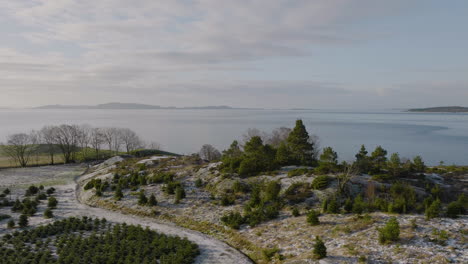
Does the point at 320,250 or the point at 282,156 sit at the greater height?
the point at 282,156

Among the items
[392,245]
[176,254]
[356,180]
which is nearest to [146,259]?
[176,254]

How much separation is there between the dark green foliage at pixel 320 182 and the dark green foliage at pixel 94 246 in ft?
48.9

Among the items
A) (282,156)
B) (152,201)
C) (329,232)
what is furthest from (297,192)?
(152,201)

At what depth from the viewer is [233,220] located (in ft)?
88.0

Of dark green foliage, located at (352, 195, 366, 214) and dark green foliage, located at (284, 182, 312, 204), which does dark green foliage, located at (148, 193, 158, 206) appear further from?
dark green foliage, located at (352, 195, 366, 214)

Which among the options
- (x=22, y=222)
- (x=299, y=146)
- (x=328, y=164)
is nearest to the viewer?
(x=22, y=222)

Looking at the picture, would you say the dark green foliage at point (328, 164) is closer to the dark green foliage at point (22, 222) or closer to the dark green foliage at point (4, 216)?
the dark green foliage at point (22, 222)

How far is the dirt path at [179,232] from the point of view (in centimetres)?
2144

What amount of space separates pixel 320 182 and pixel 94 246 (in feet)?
73.9

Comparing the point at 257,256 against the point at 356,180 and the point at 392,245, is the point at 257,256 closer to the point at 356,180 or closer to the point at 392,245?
the point at 392,245

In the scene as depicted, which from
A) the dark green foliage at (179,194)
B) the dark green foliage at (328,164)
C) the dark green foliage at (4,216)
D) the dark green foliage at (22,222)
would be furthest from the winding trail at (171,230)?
the dark green foliage at (328,164)

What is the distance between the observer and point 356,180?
3141 cm

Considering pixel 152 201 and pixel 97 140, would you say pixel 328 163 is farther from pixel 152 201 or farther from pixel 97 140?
pixel 97 140

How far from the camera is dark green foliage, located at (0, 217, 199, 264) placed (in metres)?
20.4
